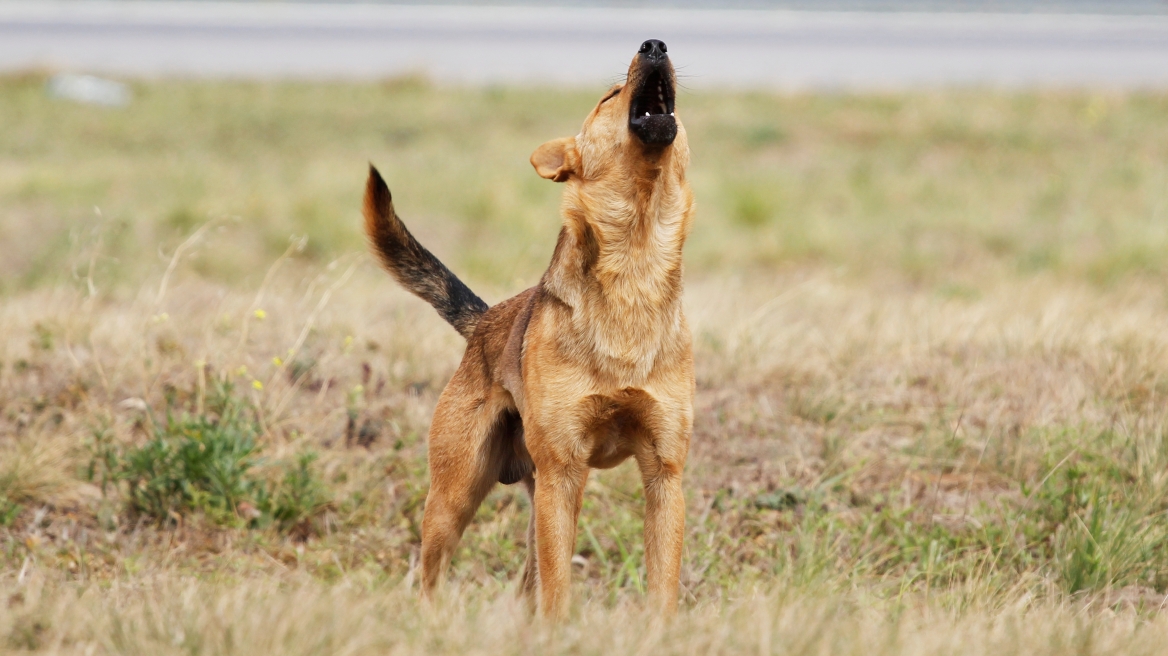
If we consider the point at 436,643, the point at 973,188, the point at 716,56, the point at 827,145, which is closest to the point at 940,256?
the point at 973,188

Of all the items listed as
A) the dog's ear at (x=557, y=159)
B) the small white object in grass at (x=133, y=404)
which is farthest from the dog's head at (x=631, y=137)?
the small white object in grass at (x=133, y=404)

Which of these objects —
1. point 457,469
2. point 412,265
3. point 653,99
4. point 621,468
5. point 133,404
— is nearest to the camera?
point 653,99

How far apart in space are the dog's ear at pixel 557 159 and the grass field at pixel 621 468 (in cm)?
136

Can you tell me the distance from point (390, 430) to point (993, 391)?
310 centimetres

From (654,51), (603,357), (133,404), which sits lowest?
(133,404)

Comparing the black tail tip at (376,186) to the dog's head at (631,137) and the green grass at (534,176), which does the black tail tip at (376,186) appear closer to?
the dog's head at (631,137)

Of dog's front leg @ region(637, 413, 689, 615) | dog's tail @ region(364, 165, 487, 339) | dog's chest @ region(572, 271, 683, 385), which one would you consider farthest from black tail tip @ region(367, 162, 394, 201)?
dog's front leg @ region(637, 413, 689, 615)

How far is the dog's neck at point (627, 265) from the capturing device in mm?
3346

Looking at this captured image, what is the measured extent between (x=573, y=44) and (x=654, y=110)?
59.8ft

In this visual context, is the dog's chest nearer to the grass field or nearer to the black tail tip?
the grass field

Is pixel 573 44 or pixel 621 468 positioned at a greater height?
pixel 573 44

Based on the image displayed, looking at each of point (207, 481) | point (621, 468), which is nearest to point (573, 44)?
point (621, 468)

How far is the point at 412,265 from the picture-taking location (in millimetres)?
4238

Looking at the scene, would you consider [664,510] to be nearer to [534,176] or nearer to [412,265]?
[412,265]
